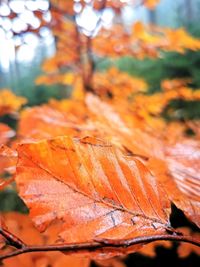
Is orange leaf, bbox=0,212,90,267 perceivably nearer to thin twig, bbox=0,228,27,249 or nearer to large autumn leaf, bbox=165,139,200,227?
large autumn leaf, bbox=165,139,200,227

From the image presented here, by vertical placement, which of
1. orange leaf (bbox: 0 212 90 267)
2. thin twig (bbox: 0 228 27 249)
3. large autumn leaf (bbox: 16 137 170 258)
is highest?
large autumn leaf (bbox: 16 137 170 258)

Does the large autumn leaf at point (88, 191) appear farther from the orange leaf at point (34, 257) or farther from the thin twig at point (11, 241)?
the orange leaf at point (34, 257)

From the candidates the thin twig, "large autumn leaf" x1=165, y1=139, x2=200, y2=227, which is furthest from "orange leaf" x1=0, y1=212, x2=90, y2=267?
the thin twig

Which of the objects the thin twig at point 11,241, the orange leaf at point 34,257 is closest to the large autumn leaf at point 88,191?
the thin twig at point 11,241

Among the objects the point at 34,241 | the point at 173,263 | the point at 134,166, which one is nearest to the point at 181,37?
the point at 173,263

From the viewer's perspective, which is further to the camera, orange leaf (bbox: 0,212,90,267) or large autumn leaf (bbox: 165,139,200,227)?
orange leaf (bbox: 0,212,90,267)

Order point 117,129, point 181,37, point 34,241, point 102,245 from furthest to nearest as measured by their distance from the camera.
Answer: point 181,37, point 34,241, point 117,129, point 102,245

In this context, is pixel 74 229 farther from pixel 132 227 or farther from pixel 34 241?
pixel 34 241

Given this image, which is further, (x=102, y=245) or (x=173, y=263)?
(x=173, y=263)

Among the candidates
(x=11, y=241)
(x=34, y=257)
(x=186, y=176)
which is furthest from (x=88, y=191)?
(x=34, y=257)
